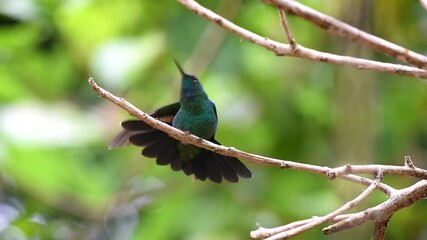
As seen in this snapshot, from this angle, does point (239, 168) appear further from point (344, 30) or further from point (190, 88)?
point (344, 30)

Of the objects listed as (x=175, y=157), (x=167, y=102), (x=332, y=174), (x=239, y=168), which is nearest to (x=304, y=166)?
(x=332, y=174)

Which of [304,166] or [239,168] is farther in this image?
[239,168]

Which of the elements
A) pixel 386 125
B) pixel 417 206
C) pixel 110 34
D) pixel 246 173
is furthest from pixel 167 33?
pixel 246 173

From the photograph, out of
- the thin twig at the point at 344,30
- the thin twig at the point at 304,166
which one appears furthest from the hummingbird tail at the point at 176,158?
the thin twig at the point at 344,30

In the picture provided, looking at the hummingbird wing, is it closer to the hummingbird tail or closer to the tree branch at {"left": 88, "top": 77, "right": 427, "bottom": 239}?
the hummingbird tail

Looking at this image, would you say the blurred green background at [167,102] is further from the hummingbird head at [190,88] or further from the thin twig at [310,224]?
the thin twig at [310,224]

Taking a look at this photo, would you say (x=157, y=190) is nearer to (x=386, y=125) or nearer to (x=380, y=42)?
(x=386, y=125)
